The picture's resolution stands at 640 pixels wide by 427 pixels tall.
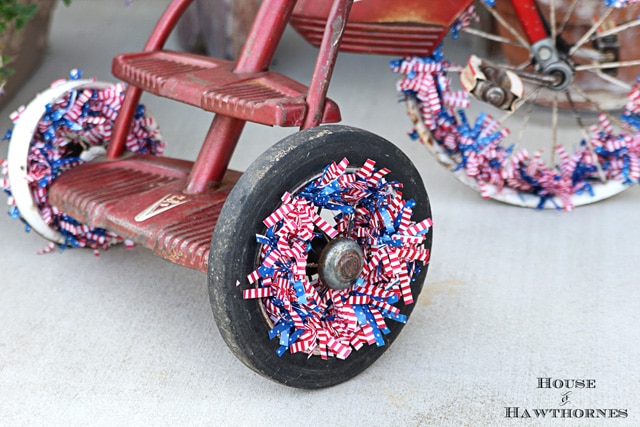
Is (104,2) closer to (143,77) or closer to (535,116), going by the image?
(535,116)

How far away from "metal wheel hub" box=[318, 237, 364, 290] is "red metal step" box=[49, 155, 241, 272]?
20 cm

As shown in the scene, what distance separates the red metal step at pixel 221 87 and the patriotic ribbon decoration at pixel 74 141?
0.15m

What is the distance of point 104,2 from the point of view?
3.83m

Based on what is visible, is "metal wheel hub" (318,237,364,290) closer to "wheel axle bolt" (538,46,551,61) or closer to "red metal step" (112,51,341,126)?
"red metal step" (112,51,341,126)

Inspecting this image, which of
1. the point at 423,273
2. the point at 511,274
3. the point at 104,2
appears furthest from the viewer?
the point at 104,2

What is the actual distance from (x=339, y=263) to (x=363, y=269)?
86mm

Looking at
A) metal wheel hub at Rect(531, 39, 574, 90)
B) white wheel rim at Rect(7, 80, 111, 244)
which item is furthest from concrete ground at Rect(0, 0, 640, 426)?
metal wheel hub at Rect(531, 39, 574, 90)

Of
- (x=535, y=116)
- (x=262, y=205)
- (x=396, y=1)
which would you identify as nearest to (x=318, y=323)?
(x=262, y=205)

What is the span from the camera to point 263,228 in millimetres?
1347

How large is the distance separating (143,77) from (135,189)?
22cm

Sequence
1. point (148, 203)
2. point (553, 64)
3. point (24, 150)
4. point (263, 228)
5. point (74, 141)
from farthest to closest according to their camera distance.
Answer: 1. point (553, 64)
2. point (74, 141)
3. point (24, 150)
4. point (148, 203)
5. point (263, 228)

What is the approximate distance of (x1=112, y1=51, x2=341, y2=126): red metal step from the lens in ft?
4.83

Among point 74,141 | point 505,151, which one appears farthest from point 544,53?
point 74,141

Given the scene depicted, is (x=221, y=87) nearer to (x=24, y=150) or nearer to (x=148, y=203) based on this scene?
(x=148, y=203)
